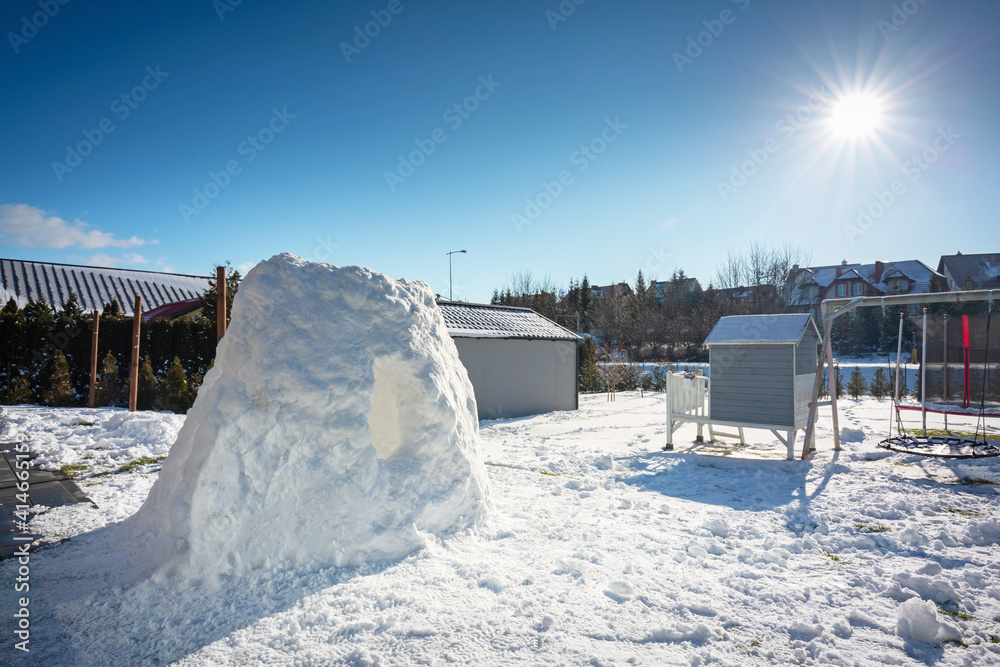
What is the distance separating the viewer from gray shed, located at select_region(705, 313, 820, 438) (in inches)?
340

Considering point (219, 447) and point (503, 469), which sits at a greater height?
point (219, 447)

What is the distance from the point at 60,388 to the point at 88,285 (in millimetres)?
19497

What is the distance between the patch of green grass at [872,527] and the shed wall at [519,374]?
30.9 ft

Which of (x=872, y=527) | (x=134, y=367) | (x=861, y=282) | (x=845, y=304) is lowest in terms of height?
(x=872, y=527)

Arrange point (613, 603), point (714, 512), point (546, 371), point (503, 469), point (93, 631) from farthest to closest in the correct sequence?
1. point (546, 371)
2. point (503, 469)
3. point (714, 512)
4. point (613, 603)
5. point (93, 631)

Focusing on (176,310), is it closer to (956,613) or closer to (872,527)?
(872,527)

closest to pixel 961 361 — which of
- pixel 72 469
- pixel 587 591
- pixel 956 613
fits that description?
pixel 956 613

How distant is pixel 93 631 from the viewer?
3010 mm

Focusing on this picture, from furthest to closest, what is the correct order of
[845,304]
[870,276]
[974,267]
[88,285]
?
1. [870,276]
2. [974,267]
3. [88,285]
4. [845,304]

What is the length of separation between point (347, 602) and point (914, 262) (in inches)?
1876

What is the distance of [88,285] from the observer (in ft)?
92.4

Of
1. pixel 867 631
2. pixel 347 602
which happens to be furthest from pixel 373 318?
pixel 867 631

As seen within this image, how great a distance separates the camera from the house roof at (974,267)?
3309 cm

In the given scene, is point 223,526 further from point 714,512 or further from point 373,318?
point 714,512
